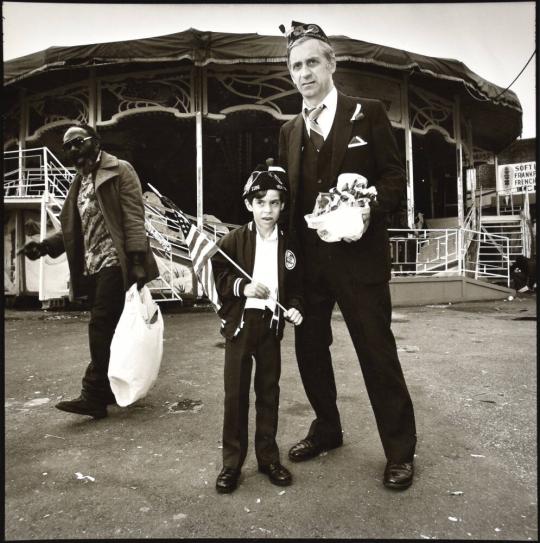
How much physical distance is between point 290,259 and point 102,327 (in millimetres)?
1677

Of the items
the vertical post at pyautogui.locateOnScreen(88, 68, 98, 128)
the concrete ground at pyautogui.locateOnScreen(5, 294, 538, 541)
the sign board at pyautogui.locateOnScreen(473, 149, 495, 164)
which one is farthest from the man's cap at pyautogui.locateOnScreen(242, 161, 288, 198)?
the sign board at pyautogui.locateOnScreen(473, 149, 495, 164)

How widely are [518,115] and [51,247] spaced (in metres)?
12.0

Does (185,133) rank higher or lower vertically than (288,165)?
higher

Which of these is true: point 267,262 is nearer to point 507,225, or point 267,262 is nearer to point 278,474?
point 278,474

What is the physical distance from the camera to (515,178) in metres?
17.0

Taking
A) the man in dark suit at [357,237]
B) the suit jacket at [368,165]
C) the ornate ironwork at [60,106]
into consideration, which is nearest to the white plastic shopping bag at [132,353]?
the man in dark suit at [357,237]

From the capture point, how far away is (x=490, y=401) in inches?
138

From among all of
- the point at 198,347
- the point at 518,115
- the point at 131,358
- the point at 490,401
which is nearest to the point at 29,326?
the point at 198,347

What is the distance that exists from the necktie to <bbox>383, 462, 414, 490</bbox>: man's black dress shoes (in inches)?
64.6

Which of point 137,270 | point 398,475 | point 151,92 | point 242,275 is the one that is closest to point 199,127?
point 151,92

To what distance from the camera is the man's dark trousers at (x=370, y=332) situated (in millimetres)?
2264

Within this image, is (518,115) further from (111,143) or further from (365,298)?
(365,298)

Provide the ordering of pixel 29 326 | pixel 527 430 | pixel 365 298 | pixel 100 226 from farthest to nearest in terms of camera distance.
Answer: pixel 29 326 → pixel 100 226 → pixel 527 430 → pixel 365 298

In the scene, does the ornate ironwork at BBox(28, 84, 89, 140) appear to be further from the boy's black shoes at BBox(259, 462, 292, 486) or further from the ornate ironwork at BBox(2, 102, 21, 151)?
the boy's black shoes at BBox(259, 462, 292, 486)
